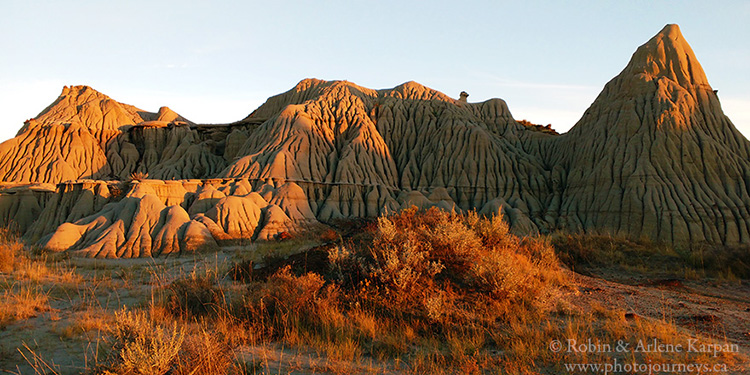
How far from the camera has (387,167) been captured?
41469 mm

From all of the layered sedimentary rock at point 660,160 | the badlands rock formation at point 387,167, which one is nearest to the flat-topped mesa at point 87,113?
the badlands rock formation at point 387,167

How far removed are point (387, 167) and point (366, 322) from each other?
117 ft

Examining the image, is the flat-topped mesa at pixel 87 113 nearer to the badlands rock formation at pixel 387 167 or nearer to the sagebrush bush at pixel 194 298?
the badlands rock formation at pixel 387 167

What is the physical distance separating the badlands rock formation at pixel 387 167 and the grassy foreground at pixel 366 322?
1175 cm

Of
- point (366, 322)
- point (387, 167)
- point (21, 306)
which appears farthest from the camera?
point (387, 167)

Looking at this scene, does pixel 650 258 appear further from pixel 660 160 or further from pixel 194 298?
pixel 660 160

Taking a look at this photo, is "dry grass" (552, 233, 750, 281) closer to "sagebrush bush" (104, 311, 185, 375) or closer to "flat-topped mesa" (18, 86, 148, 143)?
"sagebrush bush" (104, 311, 185, 375)

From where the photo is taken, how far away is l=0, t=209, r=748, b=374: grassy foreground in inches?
188

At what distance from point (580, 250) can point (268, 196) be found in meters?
22.1

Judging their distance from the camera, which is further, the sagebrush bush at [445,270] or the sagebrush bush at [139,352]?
the sagebrush bush at [445,270]

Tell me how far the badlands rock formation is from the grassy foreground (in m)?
11.8

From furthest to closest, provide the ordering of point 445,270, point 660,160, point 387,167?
point 387,167 → point 660,160 → point 445,270

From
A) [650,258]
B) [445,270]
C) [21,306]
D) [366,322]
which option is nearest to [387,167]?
[650,258]

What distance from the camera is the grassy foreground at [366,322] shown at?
4781 mm
